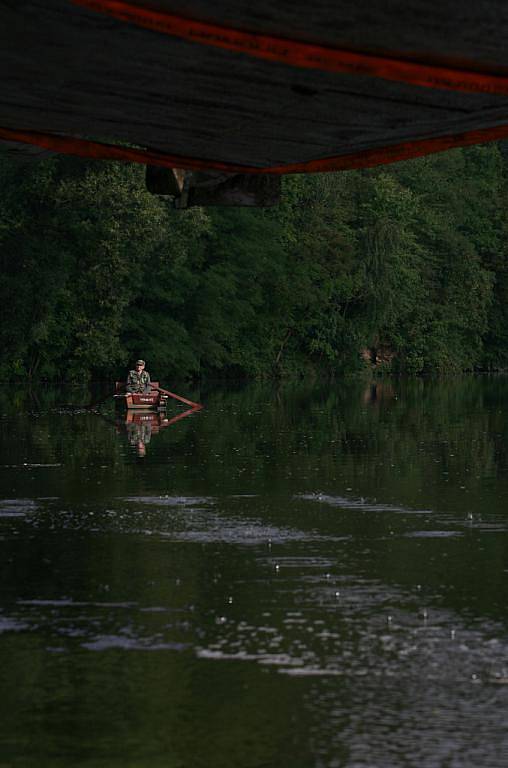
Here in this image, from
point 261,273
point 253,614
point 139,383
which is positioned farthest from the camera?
point 261,273

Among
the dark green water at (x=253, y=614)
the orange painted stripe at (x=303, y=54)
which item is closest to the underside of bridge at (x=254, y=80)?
the orange painted stripe at (x=303, y=54)

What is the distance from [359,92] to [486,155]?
110770 mm

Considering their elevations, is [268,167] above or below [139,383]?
below

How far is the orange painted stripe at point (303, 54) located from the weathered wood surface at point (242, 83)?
0.05 metres

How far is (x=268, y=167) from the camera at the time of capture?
38.4 feet

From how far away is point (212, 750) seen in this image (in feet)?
26.4

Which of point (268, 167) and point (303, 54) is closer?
point (303, 54)

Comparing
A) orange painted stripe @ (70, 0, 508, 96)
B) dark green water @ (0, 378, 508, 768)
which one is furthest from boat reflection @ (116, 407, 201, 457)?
orange painted stripe @ (70, 0, 508, 96)

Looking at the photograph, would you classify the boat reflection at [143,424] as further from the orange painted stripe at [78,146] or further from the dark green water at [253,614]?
the orange painted stripe at [78,146]

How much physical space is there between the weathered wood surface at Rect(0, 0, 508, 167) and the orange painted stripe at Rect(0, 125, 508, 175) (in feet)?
0.25

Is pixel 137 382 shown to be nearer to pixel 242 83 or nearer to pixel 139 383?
pixel 139 383

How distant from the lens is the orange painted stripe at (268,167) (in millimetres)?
10148

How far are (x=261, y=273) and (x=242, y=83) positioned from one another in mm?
78885

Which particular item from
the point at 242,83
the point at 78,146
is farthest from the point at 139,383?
the point at 242,83
